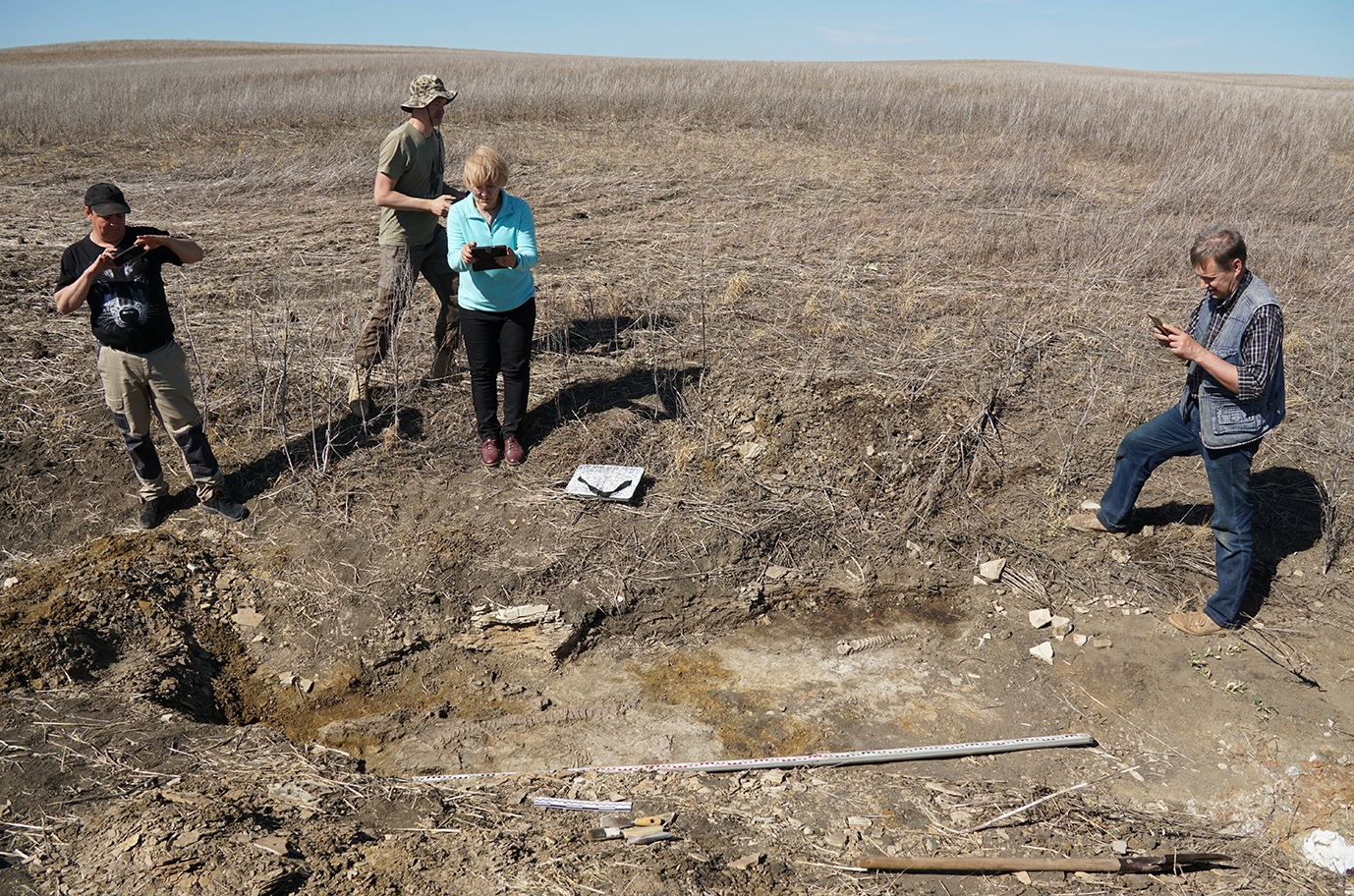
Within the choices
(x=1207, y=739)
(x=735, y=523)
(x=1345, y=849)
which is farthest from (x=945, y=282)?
(x=1345, y=849)

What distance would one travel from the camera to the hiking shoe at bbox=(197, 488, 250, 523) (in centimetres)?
453

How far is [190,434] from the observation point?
432cm

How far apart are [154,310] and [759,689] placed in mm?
3377

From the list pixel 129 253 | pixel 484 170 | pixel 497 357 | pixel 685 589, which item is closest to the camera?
pixel 129 253

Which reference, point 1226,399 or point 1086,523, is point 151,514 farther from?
point 1226,399

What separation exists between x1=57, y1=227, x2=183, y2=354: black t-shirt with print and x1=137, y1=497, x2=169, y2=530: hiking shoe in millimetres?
900

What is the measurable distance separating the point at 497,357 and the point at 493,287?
17.3 inches

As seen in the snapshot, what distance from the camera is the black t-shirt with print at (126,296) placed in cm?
382

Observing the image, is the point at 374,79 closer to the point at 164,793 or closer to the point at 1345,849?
the point at 164,793

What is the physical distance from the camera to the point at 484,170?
4.07m

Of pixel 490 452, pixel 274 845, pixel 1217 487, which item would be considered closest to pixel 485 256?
pixel 490 452

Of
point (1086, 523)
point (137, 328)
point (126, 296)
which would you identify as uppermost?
point (126, 296)

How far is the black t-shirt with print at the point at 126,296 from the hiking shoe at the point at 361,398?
3.96 ft

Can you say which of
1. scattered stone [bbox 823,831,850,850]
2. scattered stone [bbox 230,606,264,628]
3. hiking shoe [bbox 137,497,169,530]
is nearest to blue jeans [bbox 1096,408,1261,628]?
scattered stone [bbox 823,831,850,850]
